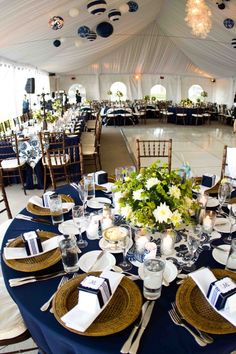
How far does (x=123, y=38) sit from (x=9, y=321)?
13.3m

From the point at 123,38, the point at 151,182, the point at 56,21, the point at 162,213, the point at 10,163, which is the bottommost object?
the point at 10,163

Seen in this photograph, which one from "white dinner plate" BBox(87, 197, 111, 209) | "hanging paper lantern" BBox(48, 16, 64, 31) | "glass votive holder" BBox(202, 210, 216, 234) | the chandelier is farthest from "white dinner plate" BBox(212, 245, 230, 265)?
the chandelier

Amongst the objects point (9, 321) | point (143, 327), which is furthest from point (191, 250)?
point (9, 321)

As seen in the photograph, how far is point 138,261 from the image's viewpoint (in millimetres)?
1464

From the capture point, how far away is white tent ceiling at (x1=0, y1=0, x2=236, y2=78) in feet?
16.9

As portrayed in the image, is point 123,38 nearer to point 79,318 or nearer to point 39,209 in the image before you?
point 39,209

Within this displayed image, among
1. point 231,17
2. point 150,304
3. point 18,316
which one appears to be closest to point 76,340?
point 150,304

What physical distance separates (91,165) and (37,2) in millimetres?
3213

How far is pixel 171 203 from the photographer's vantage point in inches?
58.5

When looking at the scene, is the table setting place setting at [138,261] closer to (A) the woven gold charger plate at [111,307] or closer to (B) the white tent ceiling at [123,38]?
(A) the woven gold charger plate at [111,307]

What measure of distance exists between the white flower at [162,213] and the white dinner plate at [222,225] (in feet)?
1.73

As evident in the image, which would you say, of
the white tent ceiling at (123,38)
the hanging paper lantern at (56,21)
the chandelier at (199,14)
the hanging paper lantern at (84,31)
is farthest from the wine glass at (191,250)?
the hanging paper lantern at (84,31)

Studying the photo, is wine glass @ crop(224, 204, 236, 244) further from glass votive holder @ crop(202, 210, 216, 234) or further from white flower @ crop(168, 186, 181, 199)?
white flower @ crop(168, 186, 181, 199)

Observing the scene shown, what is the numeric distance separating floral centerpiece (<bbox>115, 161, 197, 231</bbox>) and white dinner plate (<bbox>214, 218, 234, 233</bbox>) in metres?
0.32
